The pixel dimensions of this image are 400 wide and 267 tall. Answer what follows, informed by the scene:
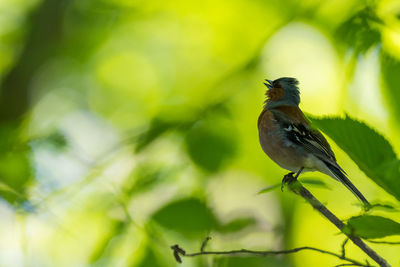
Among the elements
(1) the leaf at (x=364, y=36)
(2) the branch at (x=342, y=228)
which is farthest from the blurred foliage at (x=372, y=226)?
(1) the leaf at (x=364, y=36)

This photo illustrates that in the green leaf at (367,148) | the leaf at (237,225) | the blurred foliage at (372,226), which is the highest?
the leaf at (237,225)

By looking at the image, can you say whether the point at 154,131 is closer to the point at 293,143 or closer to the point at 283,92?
the point at 293,143

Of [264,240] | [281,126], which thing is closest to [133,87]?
[281,126]

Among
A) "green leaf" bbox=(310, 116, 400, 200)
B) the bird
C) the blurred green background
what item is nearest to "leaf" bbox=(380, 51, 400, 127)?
the blurred green background

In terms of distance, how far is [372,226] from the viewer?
2.60 feet

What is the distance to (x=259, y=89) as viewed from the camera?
4723 mm

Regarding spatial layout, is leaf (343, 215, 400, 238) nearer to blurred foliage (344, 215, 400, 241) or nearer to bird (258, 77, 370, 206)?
blurred foliage (344, 215, 400, 241)

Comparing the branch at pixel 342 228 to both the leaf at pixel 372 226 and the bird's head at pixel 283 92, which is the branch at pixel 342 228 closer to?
the leaf at pixel 372 226

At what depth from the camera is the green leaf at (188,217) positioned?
1.42 m

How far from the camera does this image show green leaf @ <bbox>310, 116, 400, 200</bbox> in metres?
0.66

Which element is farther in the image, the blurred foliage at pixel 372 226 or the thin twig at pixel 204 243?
the thin twig at pixel 204 243

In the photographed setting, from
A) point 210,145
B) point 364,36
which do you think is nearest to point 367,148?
point 364,36

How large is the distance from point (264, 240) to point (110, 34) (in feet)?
14.7

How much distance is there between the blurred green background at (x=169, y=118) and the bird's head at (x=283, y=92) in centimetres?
19
